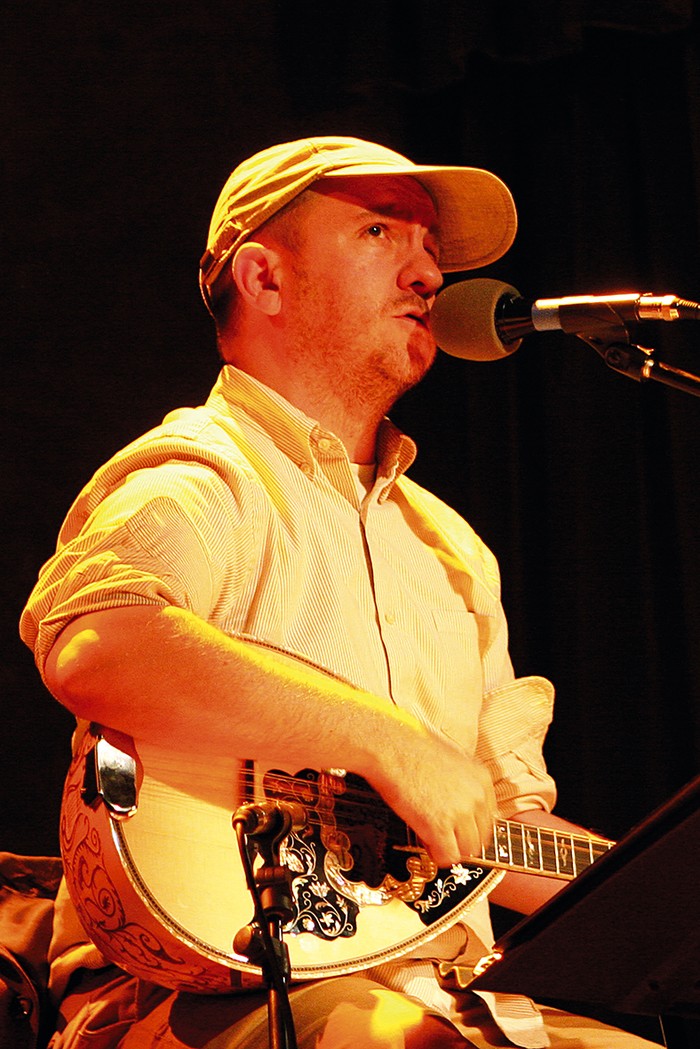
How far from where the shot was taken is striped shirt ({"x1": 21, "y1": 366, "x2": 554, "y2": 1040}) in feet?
6.14

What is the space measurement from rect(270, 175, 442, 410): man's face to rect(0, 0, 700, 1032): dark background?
99 cm

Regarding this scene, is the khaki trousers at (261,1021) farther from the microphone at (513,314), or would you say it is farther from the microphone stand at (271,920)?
the microphone at (513,314)

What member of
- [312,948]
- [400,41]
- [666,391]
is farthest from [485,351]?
[400,41]

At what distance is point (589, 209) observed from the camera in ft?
11.3

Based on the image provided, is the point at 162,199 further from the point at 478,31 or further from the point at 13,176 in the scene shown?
the point at 478,31

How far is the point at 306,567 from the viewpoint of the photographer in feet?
6.95

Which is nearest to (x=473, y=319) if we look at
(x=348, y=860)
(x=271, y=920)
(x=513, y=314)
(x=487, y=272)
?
(x=513, y=314)

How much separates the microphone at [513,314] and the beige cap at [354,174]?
387 mm

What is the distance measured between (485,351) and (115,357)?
1500mm

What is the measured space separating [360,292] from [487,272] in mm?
1278

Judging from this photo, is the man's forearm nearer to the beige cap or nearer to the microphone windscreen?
the microphone windscreen

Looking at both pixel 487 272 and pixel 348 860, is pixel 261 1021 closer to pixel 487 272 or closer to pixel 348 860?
pixel 348 860

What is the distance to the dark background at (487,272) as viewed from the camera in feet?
10.4

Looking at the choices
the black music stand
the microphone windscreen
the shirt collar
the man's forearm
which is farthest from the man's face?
the black music stand
